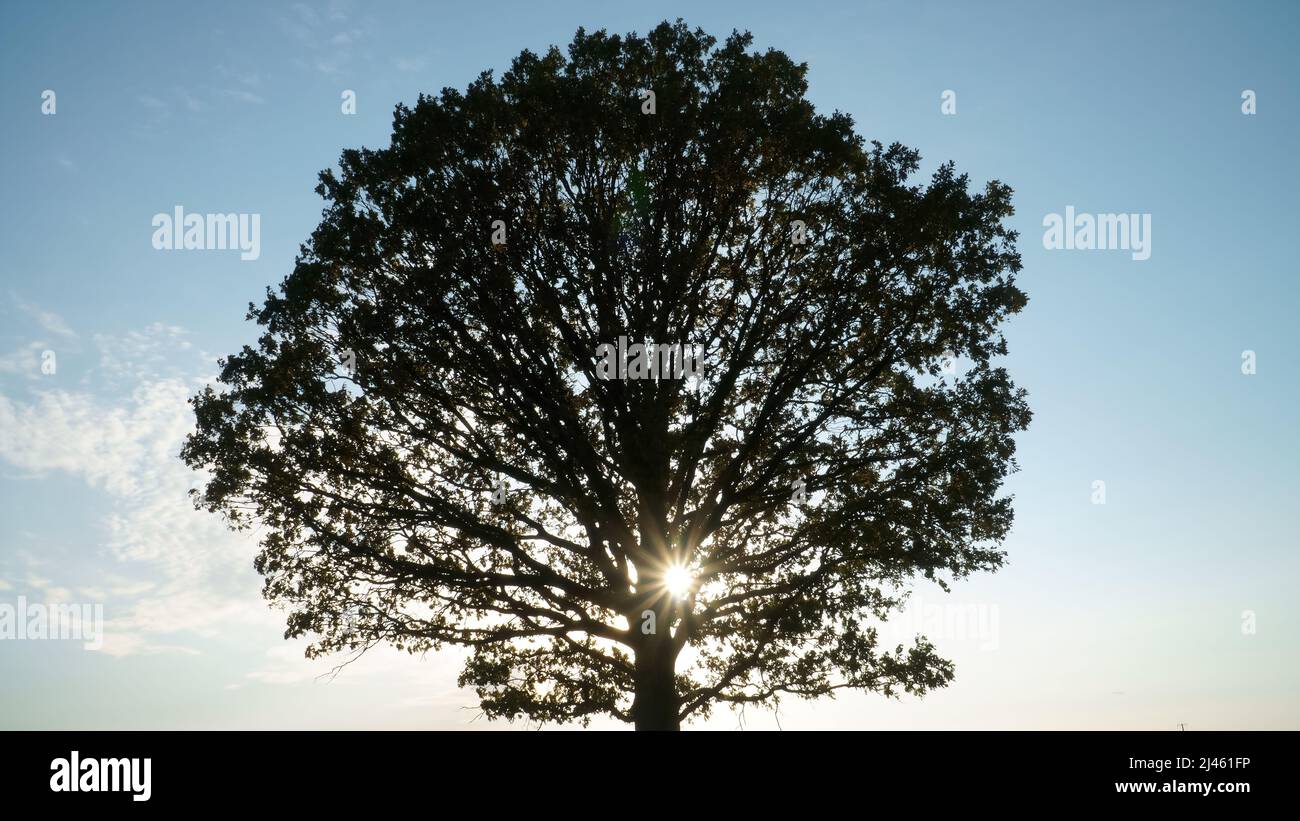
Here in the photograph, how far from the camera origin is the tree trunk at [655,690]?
18797 mm

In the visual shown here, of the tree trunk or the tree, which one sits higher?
the tree

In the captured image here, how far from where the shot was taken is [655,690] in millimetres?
18969

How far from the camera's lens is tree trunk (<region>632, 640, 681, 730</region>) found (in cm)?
1880

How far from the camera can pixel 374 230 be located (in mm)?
18266

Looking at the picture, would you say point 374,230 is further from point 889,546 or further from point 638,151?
point 889,546

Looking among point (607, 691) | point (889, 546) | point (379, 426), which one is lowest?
point (607, 691)

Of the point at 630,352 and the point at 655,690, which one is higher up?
the point at 630,352

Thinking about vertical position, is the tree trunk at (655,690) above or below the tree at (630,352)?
below
